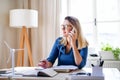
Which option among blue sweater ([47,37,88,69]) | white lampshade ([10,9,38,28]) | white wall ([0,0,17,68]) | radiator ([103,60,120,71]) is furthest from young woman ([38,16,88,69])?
white wall ([0,0,17,68])

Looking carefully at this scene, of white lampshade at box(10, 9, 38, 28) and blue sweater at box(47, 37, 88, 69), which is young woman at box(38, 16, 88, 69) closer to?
blue sweater at box(47, 37, 88, 69)

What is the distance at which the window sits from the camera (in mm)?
3701

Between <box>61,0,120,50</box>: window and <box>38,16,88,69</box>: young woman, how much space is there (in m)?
1.53

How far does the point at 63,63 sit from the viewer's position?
2.16 meters

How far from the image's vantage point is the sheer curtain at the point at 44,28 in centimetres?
364

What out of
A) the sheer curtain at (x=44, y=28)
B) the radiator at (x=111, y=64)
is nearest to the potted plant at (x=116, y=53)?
the radiator at (x=111, y=64)

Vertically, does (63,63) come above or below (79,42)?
below

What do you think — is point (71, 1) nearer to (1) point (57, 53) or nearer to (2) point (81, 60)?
(1) point (57, 53)

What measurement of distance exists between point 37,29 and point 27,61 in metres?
0.57

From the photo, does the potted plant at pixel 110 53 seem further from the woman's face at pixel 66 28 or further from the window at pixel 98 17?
the woman's face at pixel 66 28

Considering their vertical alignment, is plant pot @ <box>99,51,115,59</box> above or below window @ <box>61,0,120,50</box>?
below

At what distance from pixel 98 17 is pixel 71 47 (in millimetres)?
1779

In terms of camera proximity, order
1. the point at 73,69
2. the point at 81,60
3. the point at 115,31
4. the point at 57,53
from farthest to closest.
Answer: the point at 115,31 → the point at 57,53 → the point at 81,60 → the point at 73,69

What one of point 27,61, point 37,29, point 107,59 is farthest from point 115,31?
point 27,61
